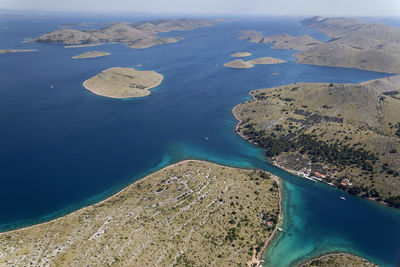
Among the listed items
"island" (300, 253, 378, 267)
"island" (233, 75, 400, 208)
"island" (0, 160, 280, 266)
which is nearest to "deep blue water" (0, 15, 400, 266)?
"island" (300, 253, 378, 267)

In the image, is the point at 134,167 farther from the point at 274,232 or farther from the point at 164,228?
the point at 274,232

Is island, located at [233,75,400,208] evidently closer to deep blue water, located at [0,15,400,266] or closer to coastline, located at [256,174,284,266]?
deep blue water, located at [0,15,400,266]

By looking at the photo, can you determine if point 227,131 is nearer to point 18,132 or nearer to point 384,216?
point 384,216

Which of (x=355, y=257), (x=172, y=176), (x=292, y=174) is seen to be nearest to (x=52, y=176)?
(x=172, y=176)

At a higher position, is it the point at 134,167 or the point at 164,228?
the point at 164,228

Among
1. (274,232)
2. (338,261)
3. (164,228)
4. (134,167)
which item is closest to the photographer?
(338,261)

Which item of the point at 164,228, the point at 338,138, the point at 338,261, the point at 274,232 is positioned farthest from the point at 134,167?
the point at 338,138

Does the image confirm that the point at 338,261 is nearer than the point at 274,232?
Yes
